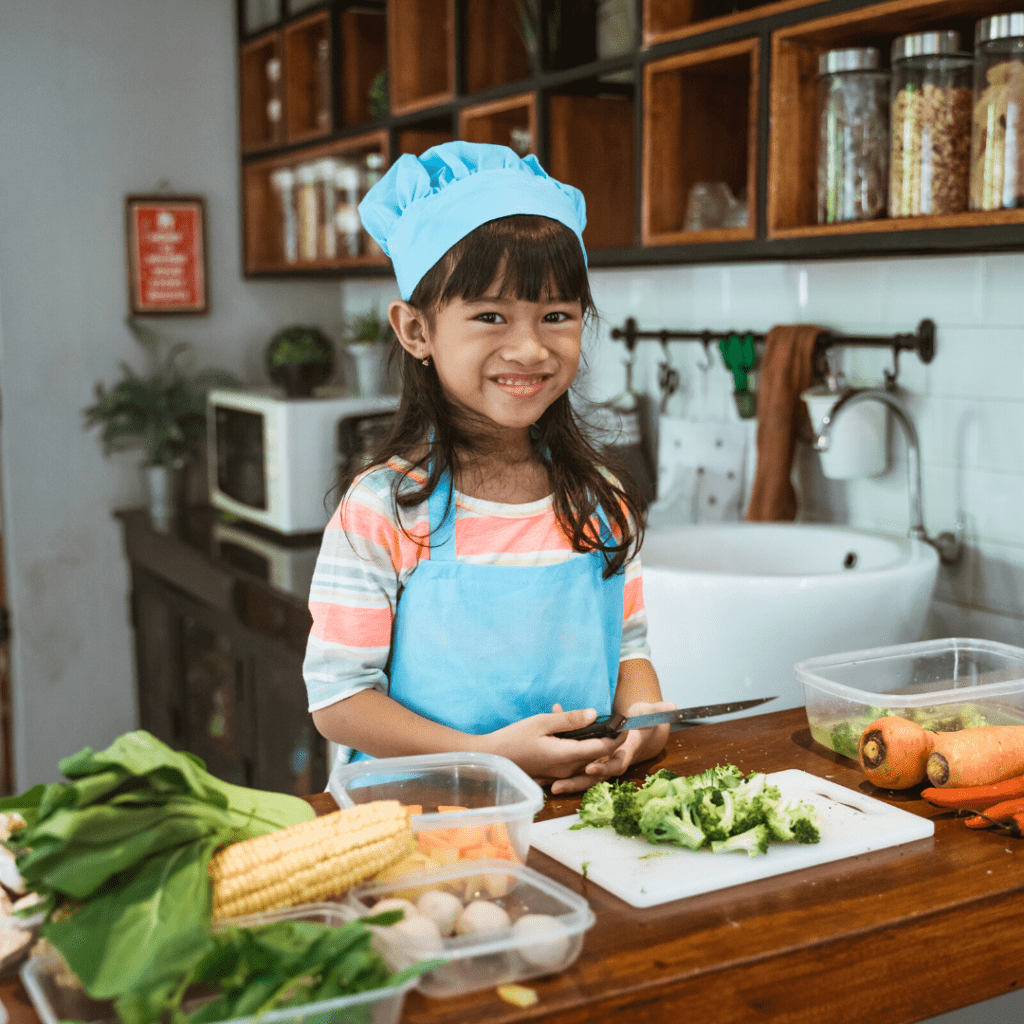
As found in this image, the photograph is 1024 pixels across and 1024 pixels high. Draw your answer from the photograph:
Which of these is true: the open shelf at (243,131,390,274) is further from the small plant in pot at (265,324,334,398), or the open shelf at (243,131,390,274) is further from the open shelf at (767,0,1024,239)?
the open shelf at (767,0,1024,239)

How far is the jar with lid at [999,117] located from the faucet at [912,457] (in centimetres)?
41

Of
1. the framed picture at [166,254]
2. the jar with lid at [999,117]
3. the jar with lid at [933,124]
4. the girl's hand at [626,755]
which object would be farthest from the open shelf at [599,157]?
the framed picture at [166,254]

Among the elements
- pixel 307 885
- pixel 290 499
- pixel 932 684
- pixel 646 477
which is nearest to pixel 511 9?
pixel 646 477

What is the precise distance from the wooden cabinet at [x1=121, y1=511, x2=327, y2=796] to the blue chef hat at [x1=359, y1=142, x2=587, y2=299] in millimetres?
1112

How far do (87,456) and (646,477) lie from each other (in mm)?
1696

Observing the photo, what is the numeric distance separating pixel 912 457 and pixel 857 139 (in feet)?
1.71

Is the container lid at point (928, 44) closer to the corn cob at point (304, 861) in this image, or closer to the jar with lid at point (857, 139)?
the jar with lid at point (857, 139)

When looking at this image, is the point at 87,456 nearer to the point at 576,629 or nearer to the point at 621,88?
the point at 621,88

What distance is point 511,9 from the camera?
2.42 meters

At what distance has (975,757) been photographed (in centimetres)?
107

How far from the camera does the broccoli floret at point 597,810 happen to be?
3.25ft

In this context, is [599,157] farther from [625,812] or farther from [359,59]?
[625,812]

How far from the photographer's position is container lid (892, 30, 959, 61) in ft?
5.10

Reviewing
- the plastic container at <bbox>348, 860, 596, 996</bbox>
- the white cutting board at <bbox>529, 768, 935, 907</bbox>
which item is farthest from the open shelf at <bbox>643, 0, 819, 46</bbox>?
the plastic container at <bbox>348, 860, 596, 996</bbox>
